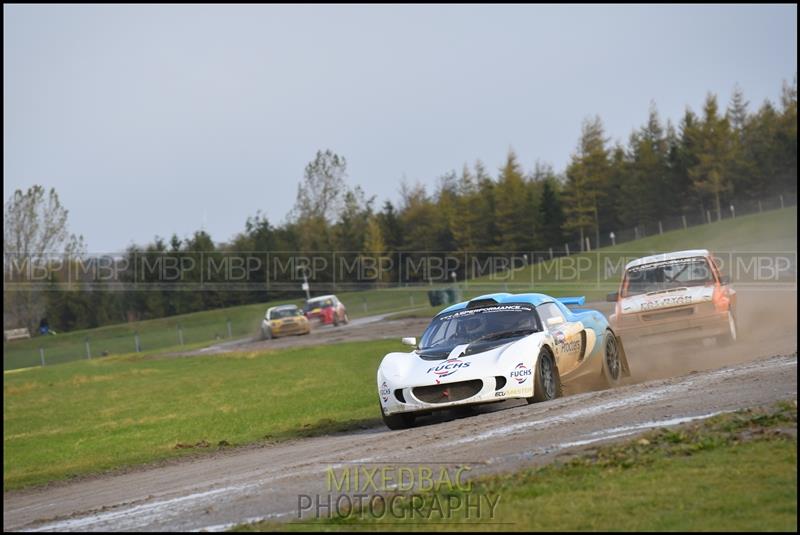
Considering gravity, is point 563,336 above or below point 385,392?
above

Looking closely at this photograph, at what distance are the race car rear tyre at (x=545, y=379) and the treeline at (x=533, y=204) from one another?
244ft

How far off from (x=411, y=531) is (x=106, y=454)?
968cm

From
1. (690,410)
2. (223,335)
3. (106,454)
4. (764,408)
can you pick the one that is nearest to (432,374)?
(690,410)

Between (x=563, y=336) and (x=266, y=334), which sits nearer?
(x=563, y=336)

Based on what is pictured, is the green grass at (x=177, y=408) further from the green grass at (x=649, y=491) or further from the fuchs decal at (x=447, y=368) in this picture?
the green grass at (x=649, y=491)

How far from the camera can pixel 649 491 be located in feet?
19.6

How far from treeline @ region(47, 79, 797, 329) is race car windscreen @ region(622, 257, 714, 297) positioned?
66997mm

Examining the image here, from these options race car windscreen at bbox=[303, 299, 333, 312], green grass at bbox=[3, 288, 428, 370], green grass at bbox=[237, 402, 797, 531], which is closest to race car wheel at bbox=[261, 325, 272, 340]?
race car windscreen at bbox=[303, 299, 333, 312]

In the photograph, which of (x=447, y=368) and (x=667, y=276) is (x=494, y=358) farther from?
(x=667, y=276)

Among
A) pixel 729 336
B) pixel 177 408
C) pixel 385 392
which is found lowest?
pixel 177 408

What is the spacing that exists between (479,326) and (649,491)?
6945 millimetres
